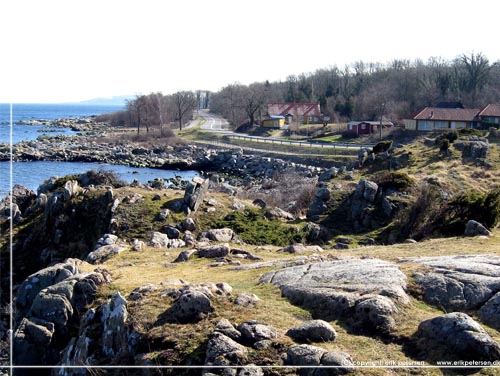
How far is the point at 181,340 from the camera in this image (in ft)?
35.3

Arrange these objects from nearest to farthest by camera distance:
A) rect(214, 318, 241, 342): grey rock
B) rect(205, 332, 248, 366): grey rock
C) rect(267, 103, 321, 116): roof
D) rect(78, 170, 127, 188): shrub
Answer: rect(205, 332, 248, 366): grey rock
rect(214, 318, 241, 342): grey rock
rect(78, 170, 127, 188): shrub
rect(267, 103, 321, 116): roof

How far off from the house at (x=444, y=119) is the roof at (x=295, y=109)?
28235mm

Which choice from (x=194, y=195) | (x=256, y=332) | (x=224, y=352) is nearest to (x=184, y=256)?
(x=194, y=195)

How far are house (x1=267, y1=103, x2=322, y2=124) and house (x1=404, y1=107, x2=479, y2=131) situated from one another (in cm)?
2611

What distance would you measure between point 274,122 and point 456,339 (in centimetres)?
8386

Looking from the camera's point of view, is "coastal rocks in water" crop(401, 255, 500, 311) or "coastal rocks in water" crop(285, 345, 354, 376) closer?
"coastal rocks in water" crop(285, 345, 354, 376)

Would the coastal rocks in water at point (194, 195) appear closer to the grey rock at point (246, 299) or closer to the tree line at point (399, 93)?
the grey rock at point (246, 299)

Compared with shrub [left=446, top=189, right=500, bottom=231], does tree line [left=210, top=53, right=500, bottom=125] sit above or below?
above

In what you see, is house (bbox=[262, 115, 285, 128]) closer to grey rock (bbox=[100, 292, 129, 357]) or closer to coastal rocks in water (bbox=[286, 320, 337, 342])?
grey rock (bbox=[100, 292, 129, 357])

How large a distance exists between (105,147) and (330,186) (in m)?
59.3

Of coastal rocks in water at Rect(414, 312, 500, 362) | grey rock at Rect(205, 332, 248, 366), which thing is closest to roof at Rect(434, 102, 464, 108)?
coastal rocks in water at Rect(414, 312, 500, 362)

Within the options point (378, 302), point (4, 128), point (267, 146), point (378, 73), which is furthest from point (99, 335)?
point (4, 128)

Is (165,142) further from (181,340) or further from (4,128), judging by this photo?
(181,340)

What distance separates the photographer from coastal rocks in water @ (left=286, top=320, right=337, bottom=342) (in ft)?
33.6
